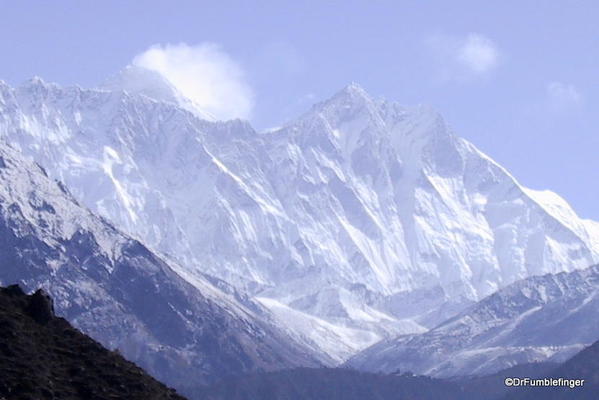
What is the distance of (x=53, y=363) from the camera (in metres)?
124

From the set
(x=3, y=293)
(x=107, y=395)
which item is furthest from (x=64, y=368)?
(x=3, y=293)

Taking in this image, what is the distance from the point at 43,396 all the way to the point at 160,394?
16.1 m

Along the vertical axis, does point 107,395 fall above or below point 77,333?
below

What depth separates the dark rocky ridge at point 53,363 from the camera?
4564 inches

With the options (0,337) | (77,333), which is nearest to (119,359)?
(77,333)

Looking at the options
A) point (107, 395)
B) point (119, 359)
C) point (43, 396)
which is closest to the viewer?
point (43, 396)

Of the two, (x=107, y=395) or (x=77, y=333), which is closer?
(x=107, y=395)

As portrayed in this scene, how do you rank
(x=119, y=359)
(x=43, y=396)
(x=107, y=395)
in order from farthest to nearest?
(x=119, y=359) → (x=107, y=395) → (x=43, y=396)

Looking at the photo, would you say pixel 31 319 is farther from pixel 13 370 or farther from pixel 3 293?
pixel 13 370

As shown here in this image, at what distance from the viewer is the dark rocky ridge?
116 m

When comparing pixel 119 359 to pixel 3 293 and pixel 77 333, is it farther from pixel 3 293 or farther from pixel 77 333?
pixel 3 293

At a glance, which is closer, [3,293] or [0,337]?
[0,337]

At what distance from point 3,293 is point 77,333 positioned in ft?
30.9

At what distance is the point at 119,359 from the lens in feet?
441
